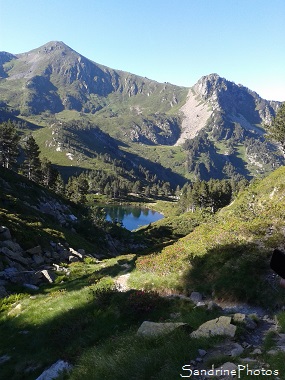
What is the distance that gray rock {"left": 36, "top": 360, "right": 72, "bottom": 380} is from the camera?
9.72 meters

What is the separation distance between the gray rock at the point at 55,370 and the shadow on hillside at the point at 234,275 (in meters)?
8.13

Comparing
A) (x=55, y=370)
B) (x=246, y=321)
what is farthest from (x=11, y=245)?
(x=246, y=321)

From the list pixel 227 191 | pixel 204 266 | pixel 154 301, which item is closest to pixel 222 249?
pixel 204 266

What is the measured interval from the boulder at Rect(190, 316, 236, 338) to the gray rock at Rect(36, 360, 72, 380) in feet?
14.6

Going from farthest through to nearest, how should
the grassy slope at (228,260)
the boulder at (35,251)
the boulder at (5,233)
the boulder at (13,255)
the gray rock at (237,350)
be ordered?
the boulder at (35,251), the boulder at (5,233), the boulder at (13,255), the grassy slope at (228,260), the gray rock at (237,350)

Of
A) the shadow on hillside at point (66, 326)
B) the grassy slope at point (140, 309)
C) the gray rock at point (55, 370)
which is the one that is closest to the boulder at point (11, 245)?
the grassy slope at point (140, 309)

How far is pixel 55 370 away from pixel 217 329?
5679mm

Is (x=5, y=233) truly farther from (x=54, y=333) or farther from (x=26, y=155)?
(x=26, y=155)

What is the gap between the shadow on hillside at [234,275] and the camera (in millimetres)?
14102

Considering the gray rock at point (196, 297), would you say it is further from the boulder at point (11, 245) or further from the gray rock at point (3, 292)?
the boulder at point (11, 245)

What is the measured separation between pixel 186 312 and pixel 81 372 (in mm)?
5524

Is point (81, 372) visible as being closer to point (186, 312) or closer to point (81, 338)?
point (81, 338)

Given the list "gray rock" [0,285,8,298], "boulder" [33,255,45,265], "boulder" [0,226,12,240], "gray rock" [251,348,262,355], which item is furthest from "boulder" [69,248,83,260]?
"gray rock" [251,348,262,355]

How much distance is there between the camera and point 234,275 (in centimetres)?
1555
